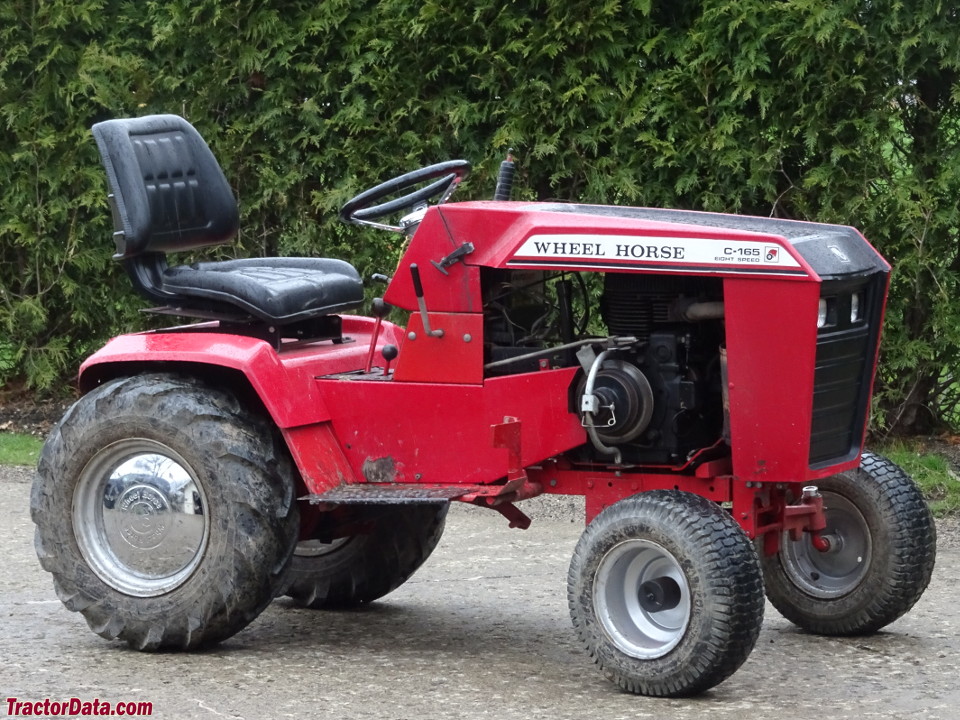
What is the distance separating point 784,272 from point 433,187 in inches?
58.6

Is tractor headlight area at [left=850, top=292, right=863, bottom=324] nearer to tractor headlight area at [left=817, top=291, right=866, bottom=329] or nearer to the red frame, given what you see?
tractor headlight area at [left=817, top=291, right=866, bottom=329]

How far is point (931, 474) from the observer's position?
7.57m

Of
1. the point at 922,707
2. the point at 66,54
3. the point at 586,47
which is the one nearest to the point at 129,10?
the point at 66,54

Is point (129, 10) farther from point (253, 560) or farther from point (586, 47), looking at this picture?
point (253, 560)

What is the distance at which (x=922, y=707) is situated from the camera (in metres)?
4.44

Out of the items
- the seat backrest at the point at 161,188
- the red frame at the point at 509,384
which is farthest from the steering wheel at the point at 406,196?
the seat backrest at the point at 161,188

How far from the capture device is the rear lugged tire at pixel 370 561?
571 centimetres

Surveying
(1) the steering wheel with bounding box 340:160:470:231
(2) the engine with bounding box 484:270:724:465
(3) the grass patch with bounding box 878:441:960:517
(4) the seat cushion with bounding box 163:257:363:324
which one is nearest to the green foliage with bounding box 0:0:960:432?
(3) the grass patch with bounding box 878:441:960:517

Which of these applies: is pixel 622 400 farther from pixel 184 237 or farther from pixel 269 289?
pixel 184 237

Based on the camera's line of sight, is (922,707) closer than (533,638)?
Yes

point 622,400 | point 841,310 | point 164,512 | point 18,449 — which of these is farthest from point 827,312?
point 18,449

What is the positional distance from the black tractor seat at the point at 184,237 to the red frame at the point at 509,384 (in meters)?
0.15

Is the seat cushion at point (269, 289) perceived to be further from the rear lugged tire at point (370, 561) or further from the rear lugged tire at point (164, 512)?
the rear lugged tire at point (370, 561)

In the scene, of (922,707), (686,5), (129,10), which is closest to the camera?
(922,707)
